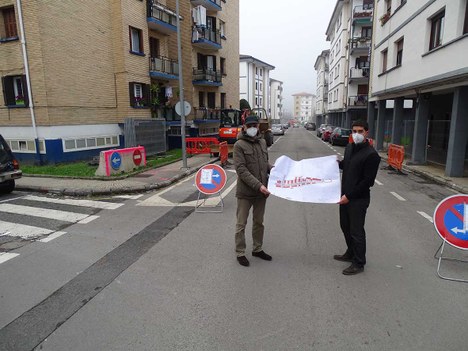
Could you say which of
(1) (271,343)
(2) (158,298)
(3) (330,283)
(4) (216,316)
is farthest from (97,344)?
(3) (330,283)

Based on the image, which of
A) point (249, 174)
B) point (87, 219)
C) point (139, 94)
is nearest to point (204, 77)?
point (139, 94)

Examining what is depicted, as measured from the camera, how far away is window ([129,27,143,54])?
1883cm

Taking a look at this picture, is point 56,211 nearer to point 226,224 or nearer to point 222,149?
point 226,224

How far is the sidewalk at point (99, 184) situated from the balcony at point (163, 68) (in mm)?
10173

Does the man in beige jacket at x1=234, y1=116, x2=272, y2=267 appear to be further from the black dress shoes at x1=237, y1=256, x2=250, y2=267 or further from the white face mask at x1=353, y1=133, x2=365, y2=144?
the white face mask at x1=353, y1=133, x2=365, y2=144

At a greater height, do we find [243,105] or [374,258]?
[243,105]

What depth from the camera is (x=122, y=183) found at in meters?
10.7

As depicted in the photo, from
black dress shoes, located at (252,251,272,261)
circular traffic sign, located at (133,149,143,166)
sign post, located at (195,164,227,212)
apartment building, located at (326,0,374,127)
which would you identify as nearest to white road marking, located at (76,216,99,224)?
sign post, located at (195,164,227,212)

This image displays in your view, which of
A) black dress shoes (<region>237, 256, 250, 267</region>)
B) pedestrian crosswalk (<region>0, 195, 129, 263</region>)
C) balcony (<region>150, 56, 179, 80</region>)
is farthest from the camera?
balcony (<region>150, 56, 179, 80</region>)

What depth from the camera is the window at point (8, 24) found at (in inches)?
557

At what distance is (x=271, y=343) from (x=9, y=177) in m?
9.42

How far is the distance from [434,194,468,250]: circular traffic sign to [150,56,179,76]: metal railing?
19249 mm

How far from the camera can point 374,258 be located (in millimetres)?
4996

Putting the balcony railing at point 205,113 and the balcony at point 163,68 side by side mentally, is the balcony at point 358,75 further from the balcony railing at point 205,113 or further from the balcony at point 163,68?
the balcony at point 163,68
